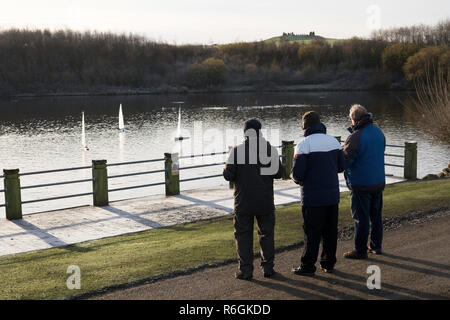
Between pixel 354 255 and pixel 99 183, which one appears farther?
pixel 99 183

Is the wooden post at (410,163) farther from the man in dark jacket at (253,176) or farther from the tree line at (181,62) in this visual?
the tree line at (181,62)

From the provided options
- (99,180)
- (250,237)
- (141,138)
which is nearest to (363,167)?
(250,237)

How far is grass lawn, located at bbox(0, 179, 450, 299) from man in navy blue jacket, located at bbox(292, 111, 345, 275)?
1.75 m

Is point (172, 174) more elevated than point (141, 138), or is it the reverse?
point (172, 174)

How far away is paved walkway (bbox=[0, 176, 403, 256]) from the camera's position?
1084cm

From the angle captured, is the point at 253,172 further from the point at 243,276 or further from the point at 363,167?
the point at 363,167

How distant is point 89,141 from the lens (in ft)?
157

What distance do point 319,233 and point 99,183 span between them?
8220 millimetres

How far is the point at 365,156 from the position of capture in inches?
298

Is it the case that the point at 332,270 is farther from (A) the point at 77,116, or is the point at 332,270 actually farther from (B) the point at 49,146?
(A) the point at 77,116

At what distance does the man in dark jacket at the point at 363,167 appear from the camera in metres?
7.50

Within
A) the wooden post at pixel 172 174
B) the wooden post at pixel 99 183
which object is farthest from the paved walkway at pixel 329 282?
the wooden post at pixel 172 174

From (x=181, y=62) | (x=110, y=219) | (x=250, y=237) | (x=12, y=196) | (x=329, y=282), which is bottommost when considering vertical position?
(x=110, y=219)
